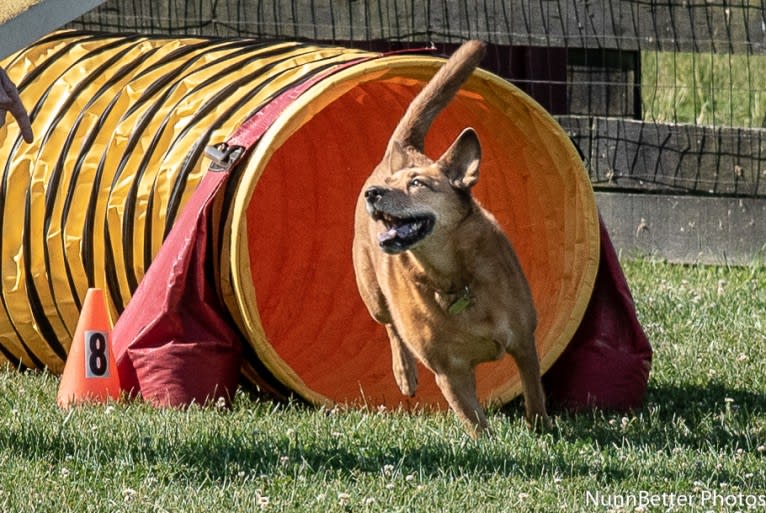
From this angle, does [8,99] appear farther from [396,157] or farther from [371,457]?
[371,457]

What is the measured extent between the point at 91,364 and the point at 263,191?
1385mm

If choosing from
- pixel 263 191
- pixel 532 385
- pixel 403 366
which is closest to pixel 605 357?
pixel 532 385

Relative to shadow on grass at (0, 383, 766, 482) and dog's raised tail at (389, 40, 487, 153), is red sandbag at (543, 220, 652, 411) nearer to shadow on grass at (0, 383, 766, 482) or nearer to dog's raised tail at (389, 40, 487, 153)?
shadow on grass at (0, 383, 766, 482)

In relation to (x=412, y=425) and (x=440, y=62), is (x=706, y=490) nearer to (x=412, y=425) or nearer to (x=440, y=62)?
(x=412, y=425)

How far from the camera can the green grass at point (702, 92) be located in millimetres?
9125

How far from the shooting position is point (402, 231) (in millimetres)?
4703

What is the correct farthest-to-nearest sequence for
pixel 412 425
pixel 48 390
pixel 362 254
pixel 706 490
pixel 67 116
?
pixel 67 116
pixel 48 390
pixel 362 254
pixel 412 425
pixel 706 490

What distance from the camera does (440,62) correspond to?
5.37 m

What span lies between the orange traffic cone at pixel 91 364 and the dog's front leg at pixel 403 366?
1045 mm

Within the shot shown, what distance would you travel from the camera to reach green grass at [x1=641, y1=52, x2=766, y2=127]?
29.9ft

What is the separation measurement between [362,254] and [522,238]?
0.97 metres

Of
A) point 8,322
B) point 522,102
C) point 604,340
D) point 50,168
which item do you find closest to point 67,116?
point 50,168

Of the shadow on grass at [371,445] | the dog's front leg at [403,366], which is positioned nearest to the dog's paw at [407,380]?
the dog's front leg at [403,366]

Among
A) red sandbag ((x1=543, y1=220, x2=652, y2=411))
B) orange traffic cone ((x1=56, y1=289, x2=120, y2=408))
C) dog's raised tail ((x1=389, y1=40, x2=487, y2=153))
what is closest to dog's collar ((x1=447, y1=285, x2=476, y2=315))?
dog's raised tail ((x1=389, y1=40, x2=487, y2=153))
